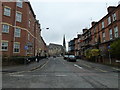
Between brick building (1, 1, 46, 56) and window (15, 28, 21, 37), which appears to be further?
window (15, 28, 21, 37)

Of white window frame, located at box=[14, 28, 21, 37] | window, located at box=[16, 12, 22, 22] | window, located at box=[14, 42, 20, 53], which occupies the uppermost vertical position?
window, located at box=[16, 12, 22, 22]

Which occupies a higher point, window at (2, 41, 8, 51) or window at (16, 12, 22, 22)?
window at (16, 12, 22, 22)

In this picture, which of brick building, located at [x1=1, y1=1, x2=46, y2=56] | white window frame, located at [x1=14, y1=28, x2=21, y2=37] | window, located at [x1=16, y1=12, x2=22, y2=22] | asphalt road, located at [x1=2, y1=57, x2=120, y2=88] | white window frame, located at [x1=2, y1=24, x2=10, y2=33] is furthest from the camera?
window, located at [x1=16, y1=12, x2=22, y2=22]

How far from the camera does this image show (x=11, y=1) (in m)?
24.0

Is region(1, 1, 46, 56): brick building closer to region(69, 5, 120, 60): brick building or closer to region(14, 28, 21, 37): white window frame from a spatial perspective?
region(14, 28, 21, 37): white window frame

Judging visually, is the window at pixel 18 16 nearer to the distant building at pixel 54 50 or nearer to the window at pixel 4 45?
the window at pixel 4 45

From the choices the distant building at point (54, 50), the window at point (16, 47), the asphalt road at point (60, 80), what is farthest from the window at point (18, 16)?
the distant building at point (54, 50)

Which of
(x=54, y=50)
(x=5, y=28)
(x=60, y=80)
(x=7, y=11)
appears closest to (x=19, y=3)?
(x=7, y=11)

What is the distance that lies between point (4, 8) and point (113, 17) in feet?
71.7

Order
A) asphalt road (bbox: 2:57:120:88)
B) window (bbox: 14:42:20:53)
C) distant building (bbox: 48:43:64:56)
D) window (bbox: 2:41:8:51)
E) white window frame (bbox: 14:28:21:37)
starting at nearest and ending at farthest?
asphalt road (bbox: 2:57:120:88), window (bbox: 2:41:8:51), window (bbox: 14:42:20:53), white window frame (bbox: 14:28:21:37), distant building (bbox: 48:43:64:56)

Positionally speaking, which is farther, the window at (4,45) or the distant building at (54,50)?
the distant building at (54,50)

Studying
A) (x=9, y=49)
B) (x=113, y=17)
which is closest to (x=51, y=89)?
(x=9, y=49)

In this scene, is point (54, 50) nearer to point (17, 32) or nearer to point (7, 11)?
point (17, 32)

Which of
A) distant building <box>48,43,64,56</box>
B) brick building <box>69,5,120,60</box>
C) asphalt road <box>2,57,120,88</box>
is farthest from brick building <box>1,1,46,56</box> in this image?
distant building <box>48,43,64,56</box>
